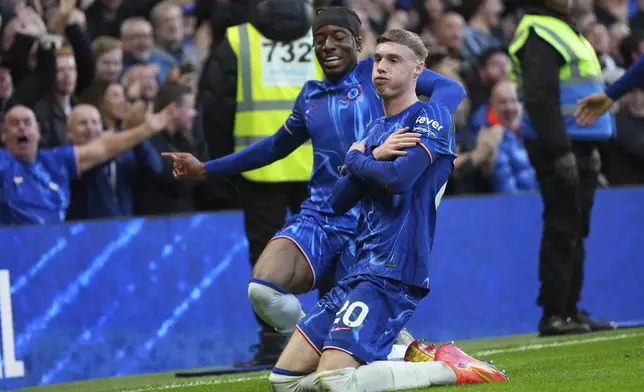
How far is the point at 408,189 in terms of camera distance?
19.9 feet

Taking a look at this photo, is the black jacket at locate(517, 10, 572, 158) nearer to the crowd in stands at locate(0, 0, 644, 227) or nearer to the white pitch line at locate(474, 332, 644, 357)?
the crowd in stands at locate(0, 0, 644, 227)

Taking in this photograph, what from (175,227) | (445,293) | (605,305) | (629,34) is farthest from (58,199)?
(629,34)

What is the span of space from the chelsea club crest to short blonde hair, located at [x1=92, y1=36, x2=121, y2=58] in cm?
404

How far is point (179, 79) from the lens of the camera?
448 inches

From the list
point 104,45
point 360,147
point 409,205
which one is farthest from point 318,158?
point 104,45

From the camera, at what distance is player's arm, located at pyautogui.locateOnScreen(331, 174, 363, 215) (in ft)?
20.3

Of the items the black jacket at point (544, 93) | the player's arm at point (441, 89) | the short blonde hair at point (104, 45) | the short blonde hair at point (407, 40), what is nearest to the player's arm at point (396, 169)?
the short blonde hair at point (407, 40)

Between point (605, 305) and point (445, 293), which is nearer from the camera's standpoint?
point (445, 293)

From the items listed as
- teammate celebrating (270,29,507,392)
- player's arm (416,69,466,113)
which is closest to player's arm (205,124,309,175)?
player's arm (416,69,466,113)

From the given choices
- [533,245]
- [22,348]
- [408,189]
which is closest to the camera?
[408,189]

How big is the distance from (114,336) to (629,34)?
300 inches

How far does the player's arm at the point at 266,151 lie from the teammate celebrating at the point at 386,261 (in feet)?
3.25

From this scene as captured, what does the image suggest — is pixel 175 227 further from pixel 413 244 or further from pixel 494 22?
pixel 494 22

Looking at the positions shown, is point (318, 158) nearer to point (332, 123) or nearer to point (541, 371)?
point (332, 123)
